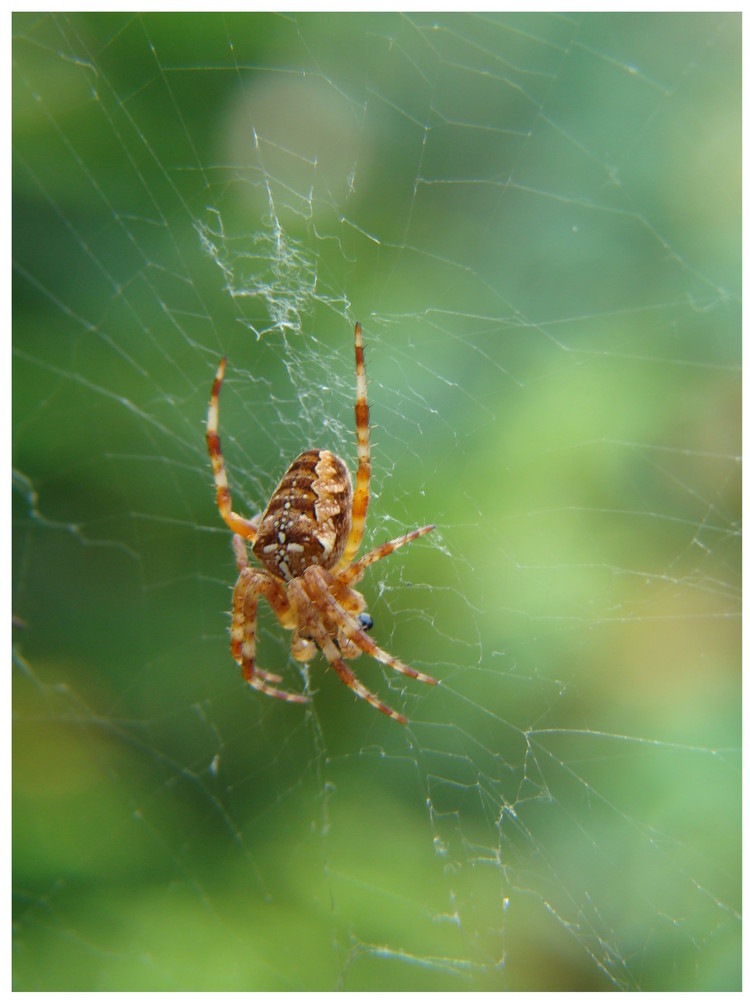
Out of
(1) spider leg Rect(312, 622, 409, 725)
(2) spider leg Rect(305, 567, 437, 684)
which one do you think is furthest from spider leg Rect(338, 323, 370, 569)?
(1) spider leg Rect(312, 622, 409, 725)

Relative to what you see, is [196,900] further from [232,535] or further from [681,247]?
[681,247]

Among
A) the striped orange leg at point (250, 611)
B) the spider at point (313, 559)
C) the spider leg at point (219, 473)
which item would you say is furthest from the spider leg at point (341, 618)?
the spider leg at point (219, 473)

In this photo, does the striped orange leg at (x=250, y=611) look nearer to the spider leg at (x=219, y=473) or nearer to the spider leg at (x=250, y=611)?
the spider leg at (x=250, y=611)

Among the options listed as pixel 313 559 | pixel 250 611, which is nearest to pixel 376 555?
pixel 313 559

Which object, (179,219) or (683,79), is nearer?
(683,79)

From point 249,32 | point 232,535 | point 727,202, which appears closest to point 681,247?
point 727,202

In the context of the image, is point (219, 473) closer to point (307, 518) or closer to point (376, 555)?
point (307, 518)
